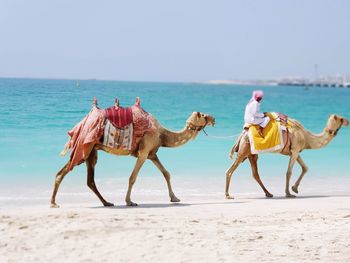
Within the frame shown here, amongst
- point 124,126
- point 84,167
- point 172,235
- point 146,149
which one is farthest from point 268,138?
point 84,167

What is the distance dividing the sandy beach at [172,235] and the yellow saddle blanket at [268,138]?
1449mm

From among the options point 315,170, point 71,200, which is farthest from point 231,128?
point 71,200

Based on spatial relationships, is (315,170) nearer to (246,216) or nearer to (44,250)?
(246,216)

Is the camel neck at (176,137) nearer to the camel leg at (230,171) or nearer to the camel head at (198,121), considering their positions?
the camel head at (198,121)

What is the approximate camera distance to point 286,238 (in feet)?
24.7

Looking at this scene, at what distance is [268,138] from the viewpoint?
1055 centimetres

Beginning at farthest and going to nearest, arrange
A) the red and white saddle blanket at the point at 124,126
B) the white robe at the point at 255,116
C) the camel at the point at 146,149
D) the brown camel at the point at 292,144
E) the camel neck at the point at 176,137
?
the brown camel at the point at 292,144
the white robe at the point at 255,116
the camel neck at the point at 176,137
the camel at the point at 146,149
the red and white saddle blanket at the point at 124,126

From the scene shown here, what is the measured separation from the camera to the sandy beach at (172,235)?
679cm

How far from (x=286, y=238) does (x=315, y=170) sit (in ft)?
27.6

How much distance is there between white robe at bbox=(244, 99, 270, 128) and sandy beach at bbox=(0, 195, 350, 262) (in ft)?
5.63

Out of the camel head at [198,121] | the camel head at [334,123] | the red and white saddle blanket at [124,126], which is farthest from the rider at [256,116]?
the red and white saddle blanket at [124,126]

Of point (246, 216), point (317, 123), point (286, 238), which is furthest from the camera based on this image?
point (317, 123)

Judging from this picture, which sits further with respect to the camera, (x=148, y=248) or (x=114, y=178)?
(x=114, y=178)

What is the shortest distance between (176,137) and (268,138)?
155 cm
